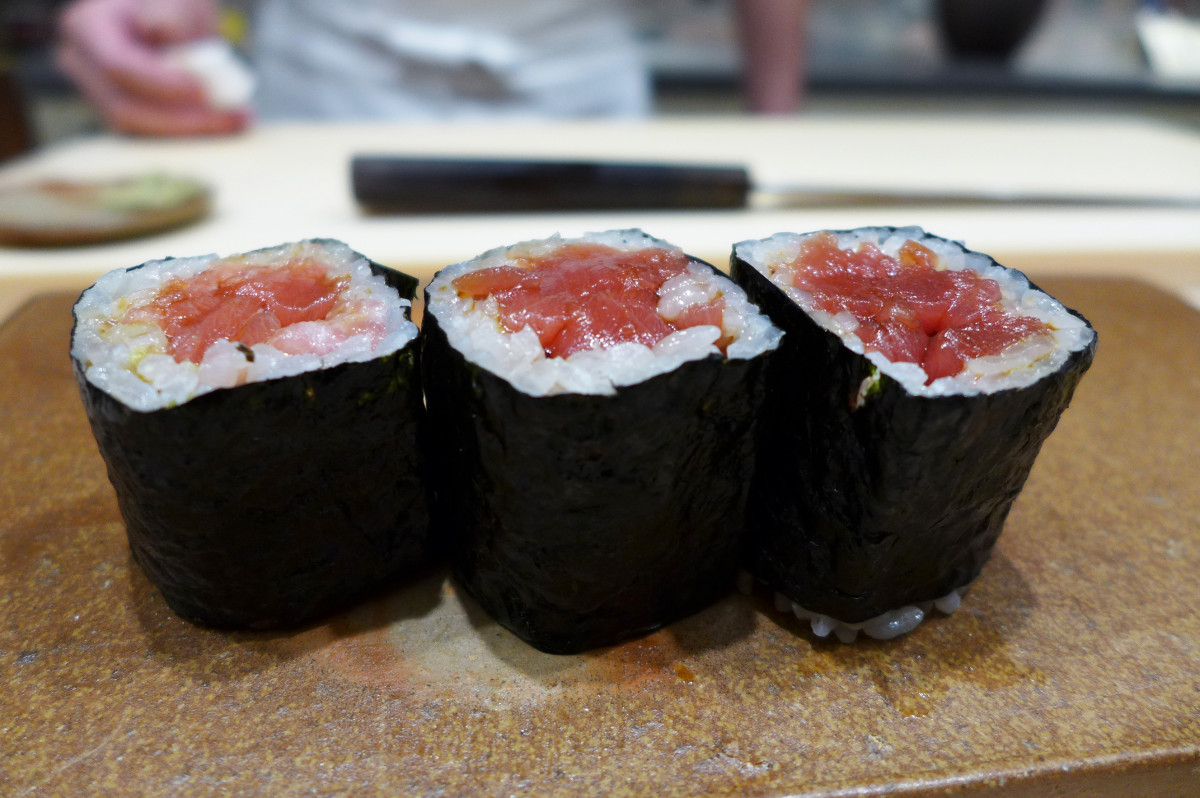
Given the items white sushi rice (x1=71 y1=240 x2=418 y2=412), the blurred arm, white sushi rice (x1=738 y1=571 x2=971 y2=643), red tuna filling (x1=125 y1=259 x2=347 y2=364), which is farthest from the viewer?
the blurred arm

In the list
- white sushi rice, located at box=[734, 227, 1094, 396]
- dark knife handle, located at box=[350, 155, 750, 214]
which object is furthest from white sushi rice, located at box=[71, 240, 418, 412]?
dark knife handle, located at box=[350, 155, 750, 214]

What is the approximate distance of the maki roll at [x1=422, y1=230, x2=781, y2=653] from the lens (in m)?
1.15

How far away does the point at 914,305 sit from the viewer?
131cm

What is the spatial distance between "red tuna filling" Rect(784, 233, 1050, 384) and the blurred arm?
3.14 meters

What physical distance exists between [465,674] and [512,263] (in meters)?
0.72

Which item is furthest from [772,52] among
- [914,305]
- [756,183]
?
[914,305]

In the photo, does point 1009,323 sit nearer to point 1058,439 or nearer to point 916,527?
point 916,527

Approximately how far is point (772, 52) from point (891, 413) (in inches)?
145

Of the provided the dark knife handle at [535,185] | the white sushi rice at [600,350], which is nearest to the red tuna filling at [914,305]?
the white sushi rice at [600,350]

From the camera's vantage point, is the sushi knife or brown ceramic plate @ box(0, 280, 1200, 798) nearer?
brown ceramic plate @ box(0, 280, 1200, 798)

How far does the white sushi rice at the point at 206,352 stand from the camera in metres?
1.13

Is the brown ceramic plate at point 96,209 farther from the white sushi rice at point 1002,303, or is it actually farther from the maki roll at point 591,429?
the white sushi rice at point 1002,303

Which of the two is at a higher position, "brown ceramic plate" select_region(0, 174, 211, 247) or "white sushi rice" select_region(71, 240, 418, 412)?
"white sushi rice" select_region(71, 240, 418, 412)

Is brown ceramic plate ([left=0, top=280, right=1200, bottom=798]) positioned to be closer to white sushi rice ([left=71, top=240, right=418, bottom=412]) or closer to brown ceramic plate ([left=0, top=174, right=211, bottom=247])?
white sushi rice ([left=71, top=240, right=418, bottom=412])
